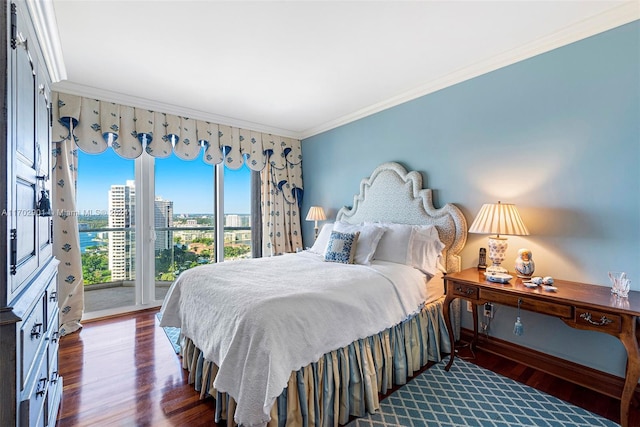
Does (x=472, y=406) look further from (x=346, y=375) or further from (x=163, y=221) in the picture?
(x=163, y=221)

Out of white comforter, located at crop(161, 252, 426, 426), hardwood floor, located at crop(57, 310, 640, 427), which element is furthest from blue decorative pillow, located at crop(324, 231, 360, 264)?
hardwood floor, located at crop(57, 310, 640, 427)

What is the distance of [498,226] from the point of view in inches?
83.5

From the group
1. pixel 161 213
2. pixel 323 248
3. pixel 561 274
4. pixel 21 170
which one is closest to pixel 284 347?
pixel 21 170

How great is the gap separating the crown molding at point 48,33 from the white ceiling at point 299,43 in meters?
0.03

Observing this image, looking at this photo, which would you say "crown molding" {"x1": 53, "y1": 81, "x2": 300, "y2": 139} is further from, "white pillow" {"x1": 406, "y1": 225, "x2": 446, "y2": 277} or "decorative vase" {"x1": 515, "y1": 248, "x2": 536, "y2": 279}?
"decorative vase" {"x1": 515, "y1": 248, "x2": 536, "y2": 279}

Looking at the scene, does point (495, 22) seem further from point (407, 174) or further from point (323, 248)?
point (323, 248)

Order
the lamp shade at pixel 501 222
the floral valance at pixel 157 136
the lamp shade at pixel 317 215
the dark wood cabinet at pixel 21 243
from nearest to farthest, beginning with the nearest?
the dark wood cabinet at pixel 21 243 → the lamp shade at pixel 501 222 → the floral valance at pixel 157 136 → the lamp shade at pixel 317 215

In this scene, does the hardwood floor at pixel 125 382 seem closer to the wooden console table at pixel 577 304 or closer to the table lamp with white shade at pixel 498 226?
the wooden console table at pixel 577 304

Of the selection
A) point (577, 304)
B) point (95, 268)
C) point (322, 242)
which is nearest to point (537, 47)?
point (577, 304)

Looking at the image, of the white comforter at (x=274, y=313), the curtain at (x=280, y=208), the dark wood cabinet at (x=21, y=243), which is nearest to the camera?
the dark wood cabinet at (x=21, y=243)

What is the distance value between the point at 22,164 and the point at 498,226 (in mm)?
2746

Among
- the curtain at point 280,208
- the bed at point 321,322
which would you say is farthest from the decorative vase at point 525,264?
the curtain at point 280,208

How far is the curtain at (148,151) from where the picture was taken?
296 centimetres

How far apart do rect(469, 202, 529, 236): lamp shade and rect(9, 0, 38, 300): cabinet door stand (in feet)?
8.47
